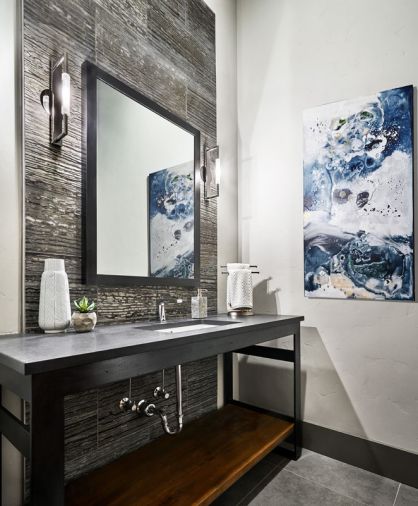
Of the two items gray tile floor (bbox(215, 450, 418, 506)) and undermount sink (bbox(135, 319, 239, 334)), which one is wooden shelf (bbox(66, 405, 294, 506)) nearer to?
gray tile floor (bbox(215, 450, 418, 506))

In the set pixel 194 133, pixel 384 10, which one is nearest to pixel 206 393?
pixel 194 133

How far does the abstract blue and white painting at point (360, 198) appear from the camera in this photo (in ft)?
5.82

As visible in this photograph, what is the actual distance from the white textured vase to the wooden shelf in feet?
2.03

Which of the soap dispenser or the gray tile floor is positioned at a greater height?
the soap dispenser

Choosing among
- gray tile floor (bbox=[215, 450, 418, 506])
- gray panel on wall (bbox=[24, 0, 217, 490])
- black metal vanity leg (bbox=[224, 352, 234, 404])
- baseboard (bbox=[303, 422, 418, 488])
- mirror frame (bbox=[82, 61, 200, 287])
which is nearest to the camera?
gray panel on wall (bbox=[24, 0, 217, 490])

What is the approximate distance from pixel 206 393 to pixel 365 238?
1.28 metres

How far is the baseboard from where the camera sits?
1.71 m

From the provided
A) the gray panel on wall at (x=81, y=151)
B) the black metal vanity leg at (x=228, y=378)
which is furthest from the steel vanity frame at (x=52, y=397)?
the black metal vanity leg at (x=228, y=378)

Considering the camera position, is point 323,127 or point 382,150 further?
point 323,127

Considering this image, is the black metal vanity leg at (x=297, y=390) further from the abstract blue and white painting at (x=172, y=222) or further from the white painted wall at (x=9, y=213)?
the white painted wall at (x=9, y=213)

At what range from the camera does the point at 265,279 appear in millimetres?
2271

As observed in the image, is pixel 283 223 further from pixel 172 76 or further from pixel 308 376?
pixel 172 76

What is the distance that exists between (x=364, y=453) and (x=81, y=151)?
205 centimetres

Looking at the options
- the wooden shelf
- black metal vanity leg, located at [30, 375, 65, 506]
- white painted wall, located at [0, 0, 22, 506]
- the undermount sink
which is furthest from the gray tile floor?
black metal vanity leg, located at [30, 375, 65, 506]
